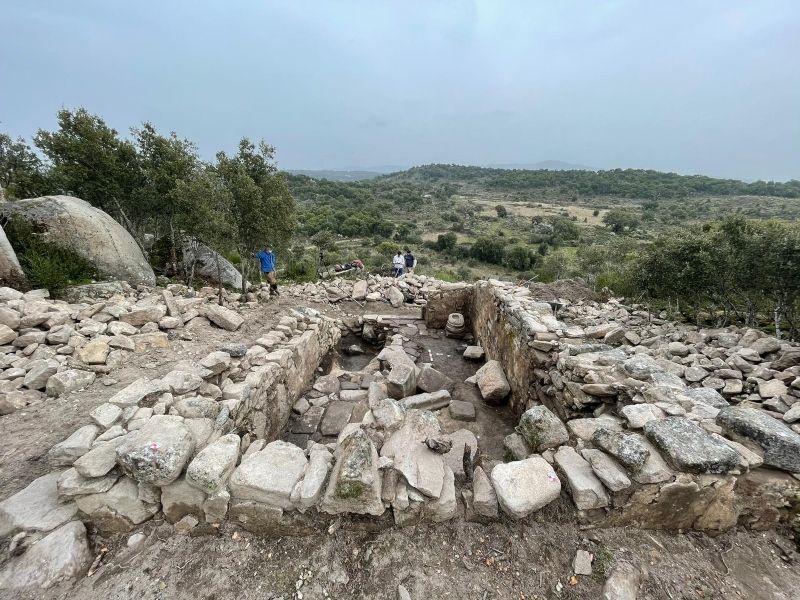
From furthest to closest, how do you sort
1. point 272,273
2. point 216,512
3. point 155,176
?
point 272,273 → point 155,176 → point 216,512

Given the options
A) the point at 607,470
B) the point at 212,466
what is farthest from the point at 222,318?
the point at 607,470

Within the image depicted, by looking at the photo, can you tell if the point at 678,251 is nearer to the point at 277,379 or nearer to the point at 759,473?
the point at 759,473

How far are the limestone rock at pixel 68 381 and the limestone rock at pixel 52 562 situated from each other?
1.99 m

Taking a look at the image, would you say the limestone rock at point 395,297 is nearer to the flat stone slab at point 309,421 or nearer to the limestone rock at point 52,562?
the flat stone slab at point 309,421

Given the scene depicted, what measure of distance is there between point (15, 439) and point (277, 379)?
2758mm

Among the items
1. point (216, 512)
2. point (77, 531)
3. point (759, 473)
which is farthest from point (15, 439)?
point (759, 473)

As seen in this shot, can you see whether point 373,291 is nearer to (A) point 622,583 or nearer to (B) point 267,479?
(B) point 267,479

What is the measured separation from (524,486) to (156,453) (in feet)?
9.94

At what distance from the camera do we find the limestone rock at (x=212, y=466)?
265 centimetres

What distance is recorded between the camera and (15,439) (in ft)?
10.7

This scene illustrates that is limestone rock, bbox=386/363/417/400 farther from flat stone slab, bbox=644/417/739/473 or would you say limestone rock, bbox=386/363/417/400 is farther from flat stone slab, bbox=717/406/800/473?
flat stone slab, bbox=717/406/800/473

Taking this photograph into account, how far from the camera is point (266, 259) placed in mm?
10062

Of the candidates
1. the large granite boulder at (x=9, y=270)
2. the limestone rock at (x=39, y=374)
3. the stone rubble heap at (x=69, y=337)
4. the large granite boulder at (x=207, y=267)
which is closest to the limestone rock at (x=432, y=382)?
the stone rubble heap at (x=69, y=337)

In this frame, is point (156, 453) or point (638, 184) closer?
point (156, 453)
